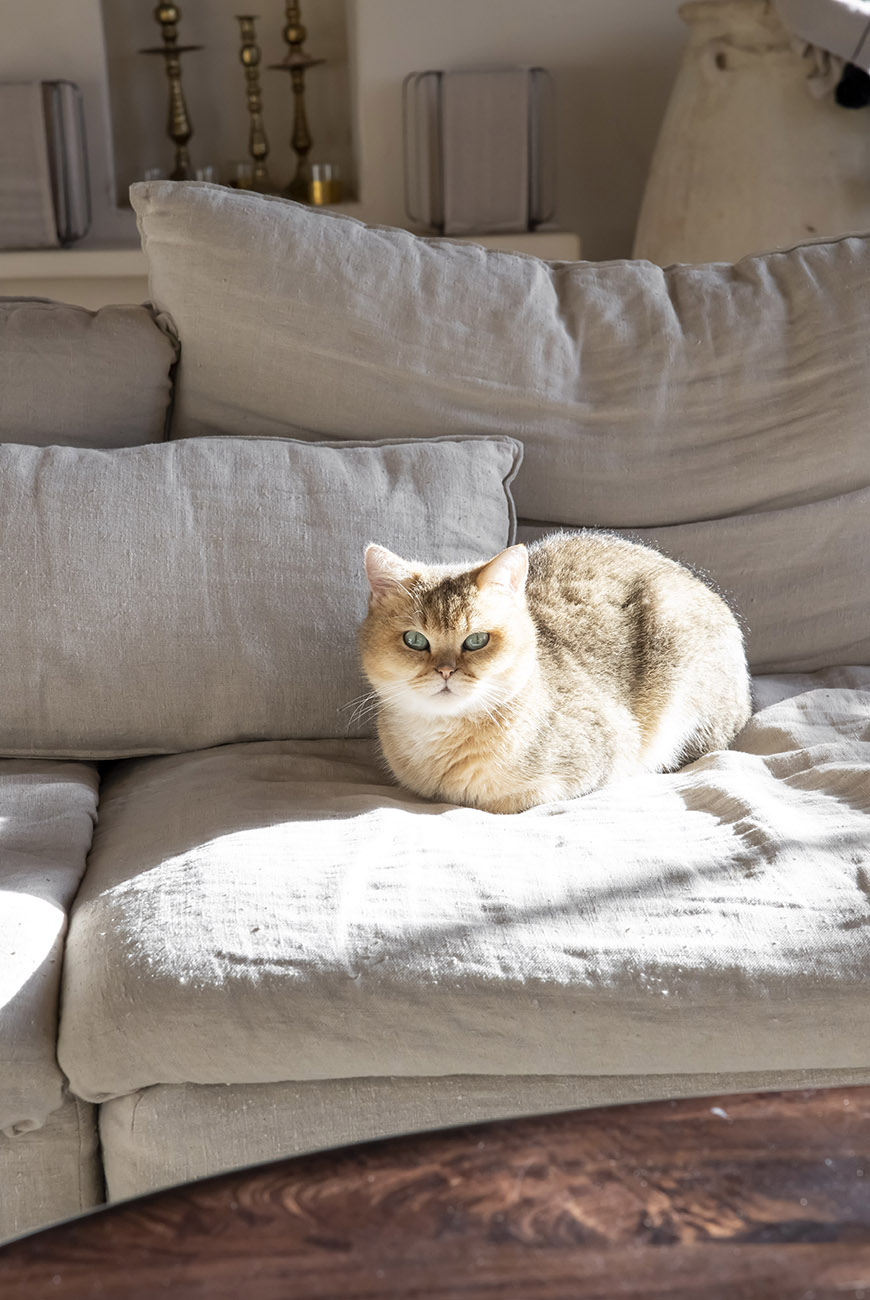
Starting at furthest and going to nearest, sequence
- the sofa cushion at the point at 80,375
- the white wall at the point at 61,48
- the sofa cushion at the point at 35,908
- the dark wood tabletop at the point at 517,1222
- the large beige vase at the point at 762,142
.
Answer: the white wall at the point at 61,48, the large beige vase at the point at 762,142, the sofa cushion at the point at 80,375, the sofa cushion at the point at 35,908, the dark wood tabletop at the point at 517,1222

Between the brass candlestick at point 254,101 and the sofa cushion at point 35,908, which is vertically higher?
the brass candlestick at point 254,101

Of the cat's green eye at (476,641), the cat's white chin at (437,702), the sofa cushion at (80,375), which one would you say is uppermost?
the sofa cushion at (80,375)

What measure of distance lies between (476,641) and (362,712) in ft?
0.95

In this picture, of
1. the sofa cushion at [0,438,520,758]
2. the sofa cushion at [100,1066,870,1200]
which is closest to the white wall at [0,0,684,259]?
the sofa cushion at [0,438,520,758]

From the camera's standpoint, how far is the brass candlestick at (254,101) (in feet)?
11.0

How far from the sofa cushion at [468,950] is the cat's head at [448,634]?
17 centimetres

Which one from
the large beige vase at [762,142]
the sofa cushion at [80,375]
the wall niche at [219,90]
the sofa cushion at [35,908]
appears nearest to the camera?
the sofa cushion at [35,908]

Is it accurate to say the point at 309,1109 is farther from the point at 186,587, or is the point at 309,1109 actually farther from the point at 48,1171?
the point at 186,587

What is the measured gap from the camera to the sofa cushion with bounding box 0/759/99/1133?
1019 mm

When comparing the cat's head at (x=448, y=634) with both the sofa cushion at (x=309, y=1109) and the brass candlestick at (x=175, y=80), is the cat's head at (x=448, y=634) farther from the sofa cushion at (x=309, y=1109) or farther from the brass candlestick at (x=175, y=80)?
the brass candlestick at (x=175, y=80)

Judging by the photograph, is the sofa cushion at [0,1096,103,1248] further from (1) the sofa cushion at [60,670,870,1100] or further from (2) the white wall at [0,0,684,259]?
(2) the white wall at [0,0,684,259]

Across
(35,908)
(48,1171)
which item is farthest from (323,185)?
(48,1171)

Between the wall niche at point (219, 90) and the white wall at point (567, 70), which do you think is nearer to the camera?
the white wall at point (567, 70)

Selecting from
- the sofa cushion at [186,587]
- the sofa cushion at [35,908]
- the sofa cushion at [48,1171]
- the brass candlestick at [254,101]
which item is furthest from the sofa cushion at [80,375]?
the brass candlestick at [254,101]
